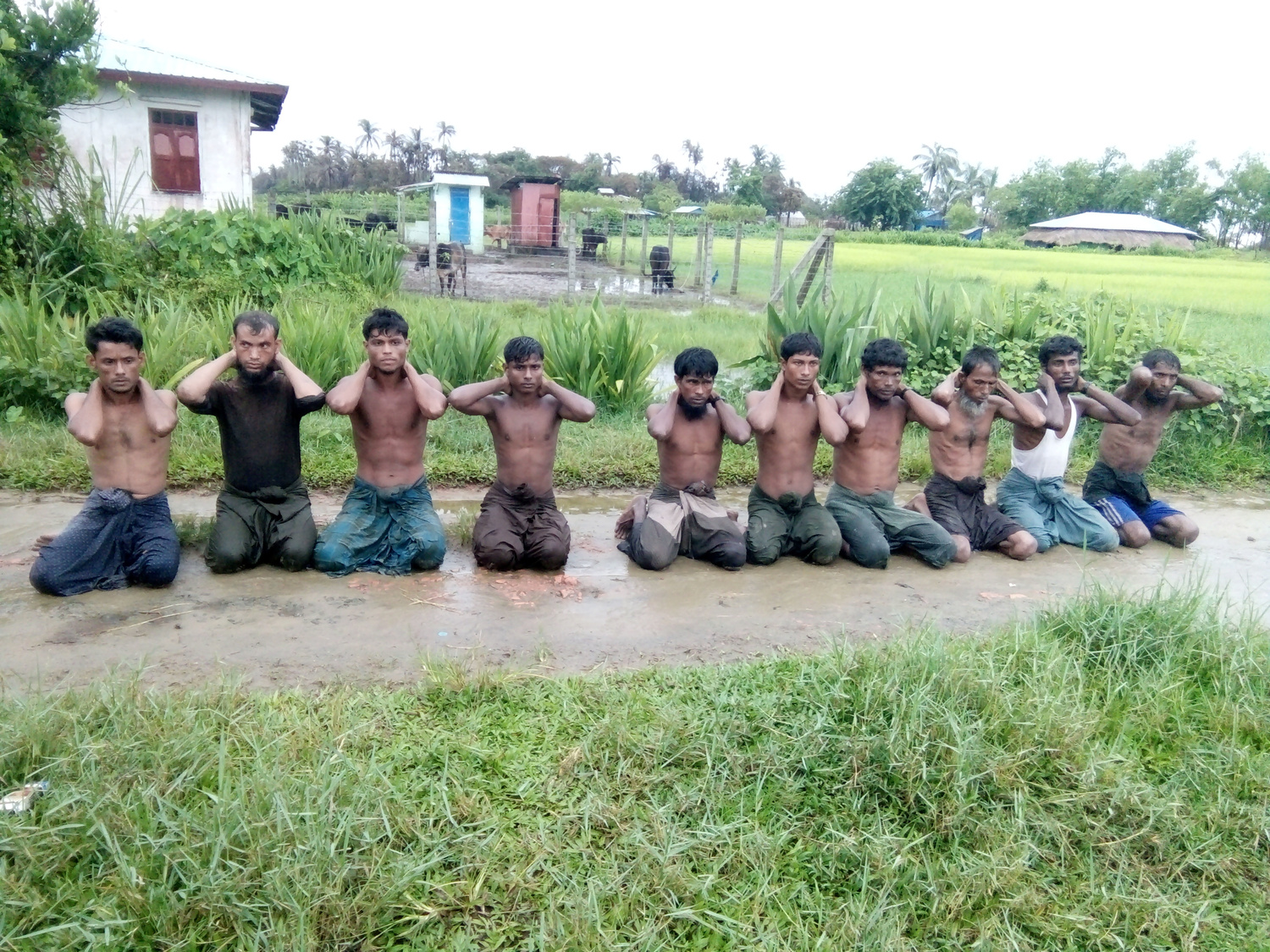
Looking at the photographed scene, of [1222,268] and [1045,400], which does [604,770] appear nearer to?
[1045,400]

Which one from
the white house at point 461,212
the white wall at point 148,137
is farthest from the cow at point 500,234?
the white wall at point 148,137

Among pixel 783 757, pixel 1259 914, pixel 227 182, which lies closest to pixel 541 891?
pixel 783 757

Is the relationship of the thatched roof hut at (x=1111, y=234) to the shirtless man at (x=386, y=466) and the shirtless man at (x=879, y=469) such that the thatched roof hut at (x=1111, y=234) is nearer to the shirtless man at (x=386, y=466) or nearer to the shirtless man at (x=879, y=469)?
the shirtless man at (x=879, y=469)

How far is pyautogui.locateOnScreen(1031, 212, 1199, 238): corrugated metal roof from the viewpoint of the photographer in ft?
152

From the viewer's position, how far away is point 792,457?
542 cm

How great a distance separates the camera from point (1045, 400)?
593 centimetres

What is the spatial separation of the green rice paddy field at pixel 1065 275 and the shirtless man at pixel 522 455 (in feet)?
22.2

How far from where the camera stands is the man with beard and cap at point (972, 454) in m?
5.65

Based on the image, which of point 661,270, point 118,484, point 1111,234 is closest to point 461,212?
point 661,270

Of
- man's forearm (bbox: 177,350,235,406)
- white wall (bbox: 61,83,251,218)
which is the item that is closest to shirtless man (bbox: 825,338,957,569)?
man's forearm (bbox: 177,350,235,406)

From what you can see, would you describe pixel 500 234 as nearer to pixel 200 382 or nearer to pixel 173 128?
pixel 173 128

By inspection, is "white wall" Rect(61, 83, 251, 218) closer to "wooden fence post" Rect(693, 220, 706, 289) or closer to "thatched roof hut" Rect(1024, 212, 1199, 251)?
"wooden fence post" Rect(693, 220, 706, 289)

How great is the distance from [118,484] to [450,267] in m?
12.3

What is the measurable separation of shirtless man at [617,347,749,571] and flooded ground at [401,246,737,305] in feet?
28.2
